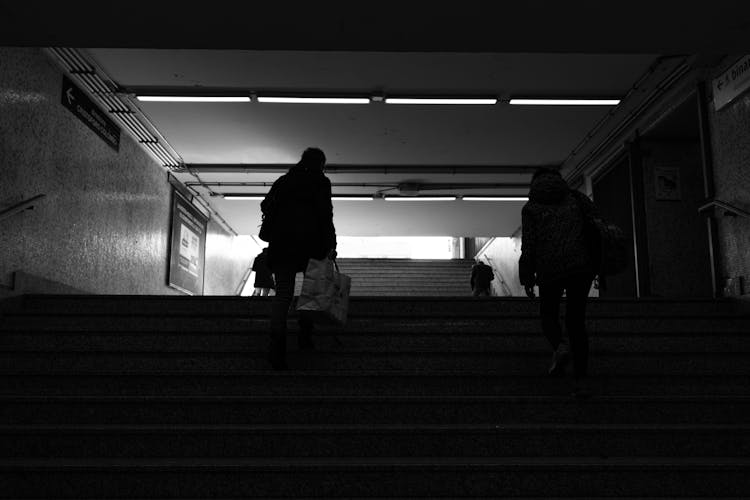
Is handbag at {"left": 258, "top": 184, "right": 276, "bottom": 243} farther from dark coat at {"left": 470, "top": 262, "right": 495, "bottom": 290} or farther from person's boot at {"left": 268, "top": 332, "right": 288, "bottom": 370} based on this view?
dark coat at {"left": 470, "top": 262, "right": 495, "bottom": 290}

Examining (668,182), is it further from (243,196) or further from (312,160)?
(243,196)

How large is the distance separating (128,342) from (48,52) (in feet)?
10.8

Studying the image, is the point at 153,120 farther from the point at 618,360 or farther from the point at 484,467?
the point at 484,467

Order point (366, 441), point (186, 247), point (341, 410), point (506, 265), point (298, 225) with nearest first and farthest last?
point (366, 441), point (341, 410), point (298, 225), point (186, 247), point (506, 265)

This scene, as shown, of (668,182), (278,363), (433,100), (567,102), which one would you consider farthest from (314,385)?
(668,182)

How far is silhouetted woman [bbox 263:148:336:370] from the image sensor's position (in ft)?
14.7

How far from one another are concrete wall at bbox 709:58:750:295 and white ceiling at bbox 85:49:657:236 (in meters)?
1.00

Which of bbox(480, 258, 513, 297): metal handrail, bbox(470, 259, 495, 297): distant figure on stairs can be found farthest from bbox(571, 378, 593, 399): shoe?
bbox(480, 258, 513, 297): metal handrail

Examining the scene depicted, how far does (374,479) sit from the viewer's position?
3158 millimetres

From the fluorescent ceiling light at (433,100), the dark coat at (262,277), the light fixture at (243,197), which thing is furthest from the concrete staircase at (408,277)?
the fluorescent ceiling light at (433,100)

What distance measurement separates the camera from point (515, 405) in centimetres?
381

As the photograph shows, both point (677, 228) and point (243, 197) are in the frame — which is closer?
point (677, 228)

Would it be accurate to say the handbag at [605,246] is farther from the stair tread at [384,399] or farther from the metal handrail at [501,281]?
the metal handrail at [501,281]

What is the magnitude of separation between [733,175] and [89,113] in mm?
6265
